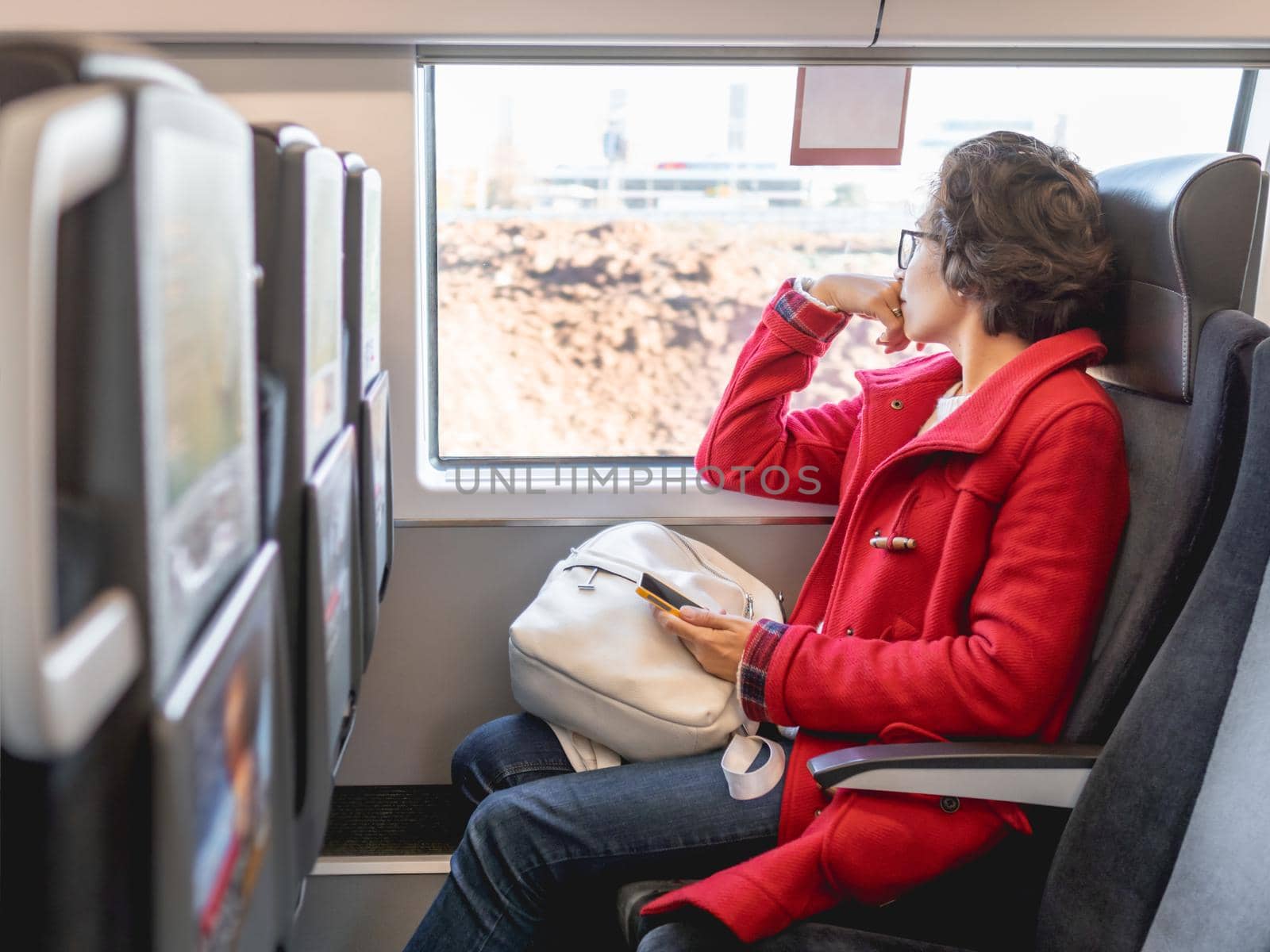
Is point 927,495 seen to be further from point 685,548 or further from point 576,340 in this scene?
point 576,340

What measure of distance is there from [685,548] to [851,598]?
17.8 inches

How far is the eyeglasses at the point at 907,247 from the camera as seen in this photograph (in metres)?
1.65

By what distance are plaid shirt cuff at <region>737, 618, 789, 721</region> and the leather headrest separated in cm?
61

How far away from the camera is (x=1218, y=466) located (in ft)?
3.77

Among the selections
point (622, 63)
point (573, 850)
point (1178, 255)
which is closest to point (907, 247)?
point (1178, 255)

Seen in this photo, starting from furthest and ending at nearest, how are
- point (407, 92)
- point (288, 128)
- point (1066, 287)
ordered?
1. point (407, 92)
2. point (1066, 287)
3. point (288, 128)

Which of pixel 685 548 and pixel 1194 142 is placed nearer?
pixel 685 548

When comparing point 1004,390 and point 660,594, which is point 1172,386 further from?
point 660,594

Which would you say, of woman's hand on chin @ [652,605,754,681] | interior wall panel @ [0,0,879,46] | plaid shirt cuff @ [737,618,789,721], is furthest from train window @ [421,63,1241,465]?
plaid shirt cuff @ [737,618,789,721]

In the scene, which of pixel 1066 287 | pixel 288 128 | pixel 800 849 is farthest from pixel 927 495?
pixel 288 128

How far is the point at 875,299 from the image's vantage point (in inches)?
71.2

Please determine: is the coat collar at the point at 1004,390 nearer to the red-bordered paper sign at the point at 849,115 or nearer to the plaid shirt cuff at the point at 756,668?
the plaid shirt cuff at the point at 756,668

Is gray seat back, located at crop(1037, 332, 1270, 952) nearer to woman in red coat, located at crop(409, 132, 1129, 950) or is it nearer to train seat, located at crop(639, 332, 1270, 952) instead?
train seat, located at crop(639, 332, 1270, 952)

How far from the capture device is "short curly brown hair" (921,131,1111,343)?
143 centimetres
